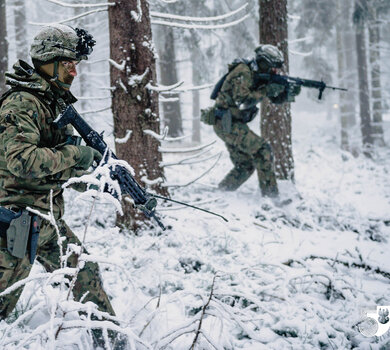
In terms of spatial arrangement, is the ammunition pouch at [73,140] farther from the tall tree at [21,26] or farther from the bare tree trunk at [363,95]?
the bare tree trunk at [363,95]

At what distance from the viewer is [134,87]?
163 inches

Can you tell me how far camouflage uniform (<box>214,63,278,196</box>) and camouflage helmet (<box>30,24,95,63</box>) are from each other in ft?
12.6

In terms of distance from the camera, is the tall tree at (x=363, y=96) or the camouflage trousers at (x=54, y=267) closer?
the camouflage trousers at (x=54, y=267)

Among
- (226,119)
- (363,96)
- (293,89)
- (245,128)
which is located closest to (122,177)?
(226,119)

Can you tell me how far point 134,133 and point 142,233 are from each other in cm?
121

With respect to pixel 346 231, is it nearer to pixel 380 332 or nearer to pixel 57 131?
pixel 380 332

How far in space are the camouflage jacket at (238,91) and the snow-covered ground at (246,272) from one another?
5.18 ft

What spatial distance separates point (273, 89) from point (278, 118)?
1.05 m

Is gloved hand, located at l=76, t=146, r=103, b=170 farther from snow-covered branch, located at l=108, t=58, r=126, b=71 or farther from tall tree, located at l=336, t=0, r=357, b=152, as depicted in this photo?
tall tree, located at l=336, t=0, r=357, b=152

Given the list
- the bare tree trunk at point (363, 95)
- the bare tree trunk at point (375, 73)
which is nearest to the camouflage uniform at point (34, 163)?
the bare tree trunk at point (363, 95)

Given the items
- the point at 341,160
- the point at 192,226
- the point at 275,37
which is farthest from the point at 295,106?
the point at 192,226

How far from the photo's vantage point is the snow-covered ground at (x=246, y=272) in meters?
2.25

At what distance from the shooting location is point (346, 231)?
16.2 ft

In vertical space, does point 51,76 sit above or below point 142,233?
above
